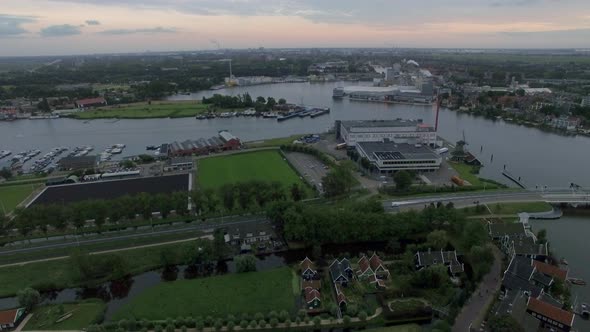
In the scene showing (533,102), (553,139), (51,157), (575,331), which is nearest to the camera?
(575,331)

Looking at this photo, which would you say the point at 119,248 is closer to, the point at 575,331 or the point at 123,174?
the point at 123,174

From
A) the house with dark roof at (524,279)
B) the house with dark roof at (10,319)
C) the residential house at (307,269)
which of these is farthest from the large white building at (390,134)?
the house with dark roof at (10,319)

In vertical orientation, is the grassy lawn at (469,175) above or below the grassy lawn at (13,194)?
above

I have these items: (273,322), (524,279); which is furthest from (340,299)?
(524,279)

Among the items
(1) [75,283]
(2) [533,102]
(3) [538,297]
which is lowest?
(1) [75,283]

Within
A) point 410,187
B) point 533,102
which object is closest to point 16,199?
point 410,187

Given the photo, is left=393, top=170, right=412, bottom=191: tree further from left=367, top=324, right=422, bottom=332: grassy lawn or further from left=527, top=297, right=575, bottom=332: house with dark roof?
left=367, top=324, right=422, bottom=332: grassy lawn

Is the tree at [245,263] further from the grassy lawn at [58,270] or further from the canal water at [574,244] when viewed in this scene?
the canal water at [574,244]
